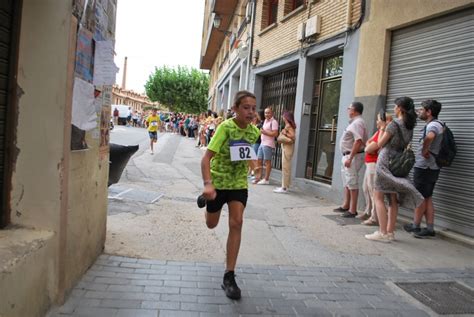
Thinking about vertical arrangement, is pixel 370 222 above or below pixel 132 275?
above

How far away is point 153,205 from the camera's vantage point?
7.21 metres

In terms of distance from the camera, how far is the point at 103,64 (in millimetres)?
3975

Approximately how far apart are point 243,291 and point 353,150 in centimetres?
392

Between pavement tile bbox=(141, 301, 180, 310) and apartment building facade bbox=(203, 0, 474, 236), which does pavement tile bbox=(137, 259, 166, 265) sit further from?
apartment building facade bbox=(203, 0, 474, 236)

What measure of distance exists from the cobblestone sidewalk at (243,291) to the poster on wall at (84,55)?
68.0 inches

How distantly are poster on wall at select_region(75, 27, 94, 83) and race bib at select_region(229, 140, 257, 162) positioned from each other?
51.1 inches

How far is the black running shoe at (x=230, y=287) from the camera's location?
381 centimetres

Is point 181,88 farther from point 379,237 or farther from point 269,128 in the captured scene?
point 379,237

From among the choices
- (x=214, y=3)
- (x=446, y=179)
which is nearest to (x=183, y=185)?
(x=446, y=179)

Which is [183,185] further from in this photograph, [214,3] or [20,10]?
[214,3]

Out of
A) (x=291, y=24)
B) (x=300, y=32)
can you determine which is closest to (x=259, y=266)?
(x=300, y=32)

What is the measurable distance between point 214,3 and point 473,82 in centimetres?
1703

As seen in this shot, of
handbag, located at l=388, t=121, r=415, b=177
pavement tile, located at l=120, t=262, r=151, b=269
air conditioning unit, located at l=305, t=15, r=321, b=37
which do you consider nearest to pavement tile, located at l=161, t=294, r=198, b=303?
pavement tile, located at l=120, t=262, r=151, b=269

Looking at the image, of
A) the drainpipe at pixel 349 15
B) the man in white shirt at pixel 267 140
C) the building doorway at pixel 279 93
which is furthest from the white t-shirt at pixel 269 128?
the drainpipe at pixel 349 15
